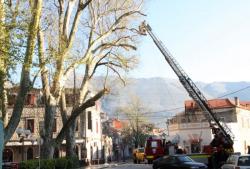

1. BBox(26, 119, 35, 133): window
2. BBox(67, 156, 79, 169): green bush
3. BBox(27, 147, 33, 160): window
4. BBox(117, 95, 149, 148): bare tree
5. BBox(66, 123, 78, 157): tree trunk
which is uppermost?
BBox(117, 95, 149, 148): bare tree

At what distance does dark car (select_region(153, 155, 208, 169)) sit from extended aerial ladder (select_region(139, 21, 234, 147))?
8156mm

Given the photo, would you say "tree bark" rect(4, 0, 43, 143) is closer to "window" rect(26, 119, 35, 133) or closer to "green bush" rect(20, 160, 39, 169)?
"green bush" rect(20, 160, 39, 169)

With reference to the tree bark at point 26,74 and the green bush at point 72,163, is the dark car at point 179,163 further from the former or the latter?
the tree bark at point 26,74

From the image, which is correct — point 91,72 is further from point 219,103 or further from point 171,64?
point 219,103

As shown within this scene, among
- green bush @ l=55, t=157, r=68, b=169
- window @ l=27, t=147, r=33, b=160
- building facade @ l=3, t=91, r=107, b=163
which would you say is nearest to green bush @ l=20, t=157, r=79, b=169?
green bush @ l=55, t=157, r=68, b=169

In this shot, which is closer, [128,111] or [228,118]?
[228,118]

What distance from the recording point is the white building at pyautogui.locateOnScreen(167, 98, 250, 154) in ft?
232

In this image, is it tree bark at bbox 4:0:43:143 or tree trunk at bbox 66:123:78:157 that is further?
tree trunk at bbox 66:123:78:157

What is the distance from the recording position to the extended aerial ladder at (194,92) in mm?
→ 37438

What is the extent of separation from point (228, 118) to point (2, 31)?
6237 cm

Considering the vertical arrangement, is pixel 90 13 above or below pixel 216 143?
above

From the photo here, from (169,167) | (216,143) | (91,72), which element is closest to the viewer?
(169,167)

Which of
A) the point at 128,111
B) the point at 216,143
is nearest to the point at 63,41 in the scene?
the point at 216,143

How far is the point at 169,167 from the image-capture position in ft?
96.1
